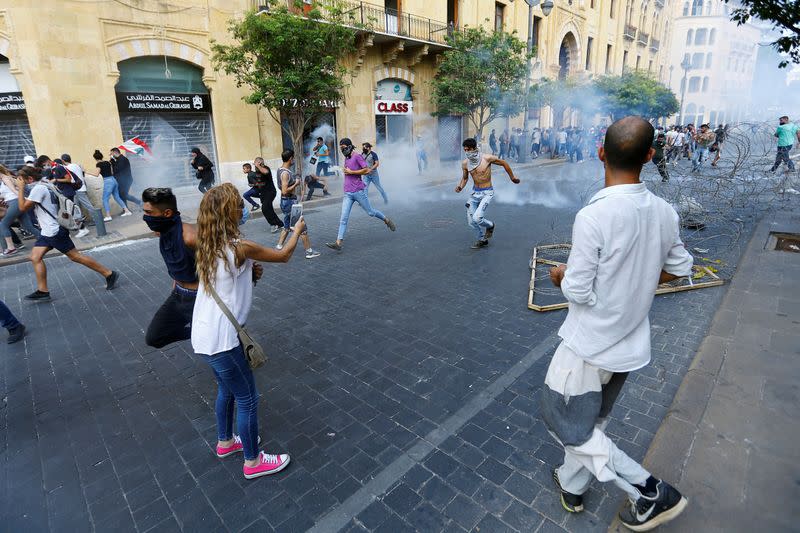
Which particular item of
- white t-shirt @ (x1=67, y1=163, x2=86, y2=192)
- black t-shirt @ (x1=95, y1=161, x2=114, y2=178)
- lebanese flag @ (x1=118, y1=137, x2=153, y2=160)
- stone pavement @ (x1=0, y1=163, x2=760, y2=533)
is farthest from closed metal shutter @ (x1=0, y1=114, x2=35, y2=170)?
stone pavement @ (x1=0, y1=163, x2=760, y2=533)

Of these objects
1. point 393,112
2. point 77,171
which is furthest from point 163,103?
point 393,112

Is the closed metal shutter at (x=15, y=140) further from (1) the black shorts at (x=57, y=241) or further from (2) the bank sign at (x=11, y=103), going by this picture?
(1) the black shorts at (x=57, y=241)

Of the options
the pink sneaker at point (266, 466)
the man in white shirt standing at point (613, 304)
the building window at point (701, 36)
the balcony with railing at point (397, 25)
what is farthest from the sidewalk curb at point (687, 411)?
the building window at point (701, 36)

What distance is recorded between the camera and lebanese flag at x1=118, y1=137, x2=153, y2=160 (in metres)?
11.7

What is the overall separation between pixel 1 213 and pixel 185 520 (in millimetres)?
8460

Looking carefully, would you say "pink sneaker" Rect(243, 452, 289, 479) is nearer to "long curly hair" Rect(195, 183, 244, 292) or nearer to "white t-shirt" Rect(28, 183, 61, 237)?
"long curly hair" Rect(195, 183, 244, 292)

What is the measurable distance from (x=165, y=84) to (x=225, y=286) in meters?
13.4

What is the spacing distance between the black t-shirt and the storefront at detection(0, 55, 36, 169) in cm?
183

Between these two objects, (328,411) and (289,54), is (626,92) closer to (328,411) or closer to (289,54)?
(289,54)

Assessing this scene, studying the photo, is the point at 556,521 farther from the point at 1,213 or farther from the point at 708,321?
the point at 1,213

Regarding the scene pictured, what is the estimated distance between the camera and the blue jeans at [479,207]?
23.7 ft

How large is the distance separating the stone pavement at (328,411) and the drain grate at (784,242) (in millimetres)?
2520

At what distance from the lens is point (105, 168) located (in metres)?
10.9

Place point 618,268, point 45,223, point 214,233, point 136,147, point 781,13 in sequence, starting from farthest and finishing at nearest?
point 136,147
point 781,13
point 45,223
point 214,233
point 618,268
